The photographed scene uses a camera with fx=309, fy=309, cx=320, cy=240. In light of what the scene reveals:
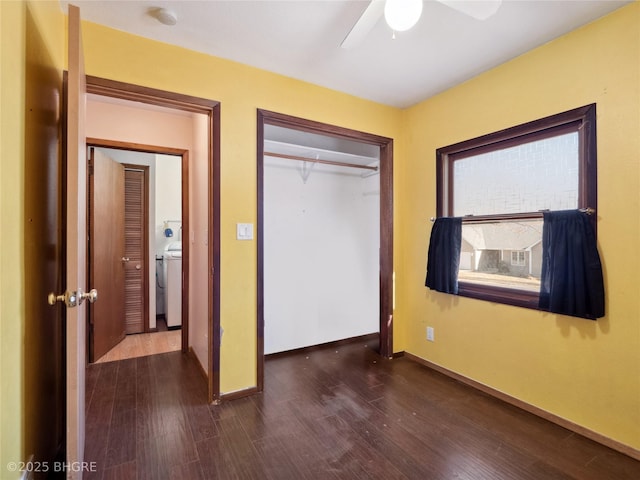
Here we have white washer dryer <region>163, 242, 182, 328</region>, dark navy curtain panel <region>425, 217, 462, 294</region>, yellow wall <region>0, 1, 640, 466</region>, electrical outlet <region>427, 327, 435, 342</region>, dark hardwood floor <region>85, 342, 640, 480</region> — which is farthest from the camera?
white washer dryer <region>163, 242, 182, 328</region>

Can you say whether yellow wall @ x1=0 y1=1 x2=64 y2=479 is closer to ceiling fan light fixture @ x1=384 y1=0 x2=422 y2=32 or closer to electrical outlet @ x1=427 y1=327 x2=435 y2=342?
ceiling fan light fixture @ x1=384 y1=0 x2=422 y2=32

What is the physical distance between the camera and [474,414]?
2.05 m

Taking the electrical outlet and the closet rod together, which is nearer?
the electrical outlet

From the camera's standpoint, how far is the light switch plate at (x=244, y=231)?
226cm

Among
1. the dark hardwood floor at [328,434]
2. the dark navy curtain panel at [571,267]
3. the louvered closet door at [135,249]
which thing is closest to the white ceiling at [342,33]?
the dark navy curtain panel at [571,267]

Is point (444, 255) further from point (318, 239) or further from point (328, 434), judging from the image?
point (328, 434)

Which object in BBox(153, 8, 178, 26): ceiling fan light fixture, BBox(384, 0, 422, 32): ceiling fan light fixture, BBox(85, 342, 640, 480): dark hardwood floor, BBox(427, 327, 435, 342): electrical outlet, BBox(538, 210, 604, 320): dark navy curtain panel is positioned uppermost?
BBox(153, 8, 178, 26): ceiling fan light fixture

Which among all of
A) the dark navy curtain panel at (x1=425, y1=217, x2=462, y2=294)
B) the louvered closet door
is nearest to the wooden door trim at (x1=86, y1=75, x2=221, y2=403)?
the dark navy curtain panel at (x1=425, y1=217, x2=462, y2=294)

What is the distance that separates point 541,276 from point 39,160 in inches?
110

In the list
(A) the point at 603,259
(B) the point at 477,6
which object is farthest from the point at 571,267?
(B) the point at 477,6

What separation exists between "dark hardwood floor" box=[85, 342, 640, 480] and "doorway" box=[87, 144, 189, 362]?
0.68 m

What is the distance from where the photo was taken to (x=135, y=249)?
12.2ft

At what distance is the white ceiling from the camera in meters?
1.69

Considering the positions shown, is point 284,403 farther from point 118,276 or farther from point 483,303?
point 118,276
